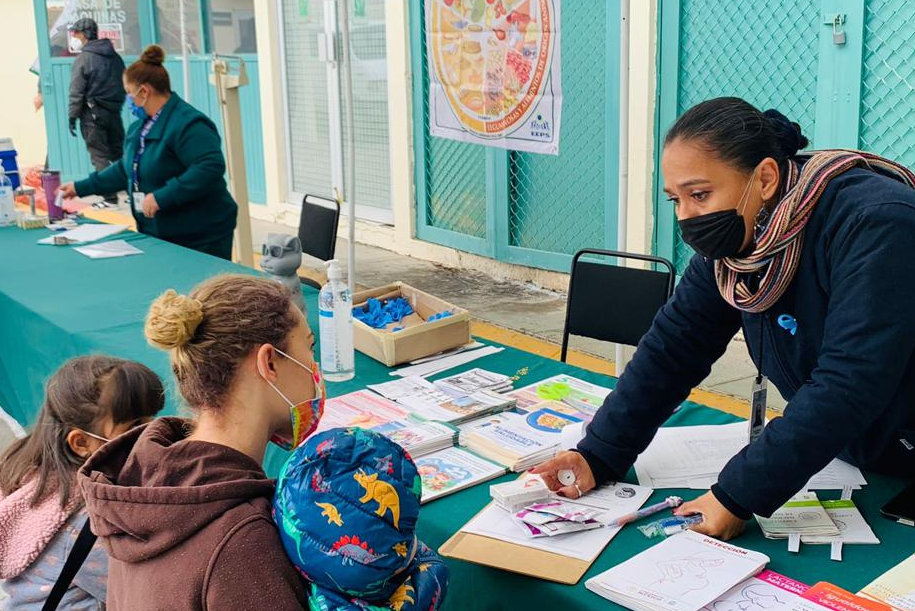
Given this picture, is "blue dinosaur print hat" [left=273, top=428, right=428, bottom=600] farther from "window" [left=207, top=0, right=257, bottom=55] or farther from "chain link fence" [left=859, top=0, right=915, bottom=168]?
"window" [left=207, top=0, right=257, bottom=55]

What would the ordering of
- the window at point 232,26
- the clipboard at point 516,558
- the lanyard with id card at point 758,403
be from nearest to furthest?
1. the clipboard at point 516,558
2. the lanyard with id card at point 758,403
3. the window at point 232,26

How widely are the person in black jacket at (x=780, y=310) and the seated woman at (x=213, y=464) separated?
2.01ft

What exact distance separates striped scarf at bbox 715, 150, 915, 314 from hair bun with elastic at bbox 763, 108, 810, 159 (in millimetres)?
22

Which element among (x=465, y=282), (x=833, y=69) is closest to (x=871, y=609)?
(x=833, y=69)

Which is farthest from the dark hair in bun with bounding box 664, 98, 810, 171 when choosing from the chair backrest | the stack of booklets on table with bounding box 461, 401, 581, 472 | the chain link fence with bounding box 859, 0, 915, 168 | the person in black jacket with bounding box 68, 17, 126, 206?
the person in black jacket with bounding box 68, 17, 126, 206

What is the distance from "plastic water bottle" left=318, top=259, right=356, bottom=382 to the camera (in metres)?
2.49

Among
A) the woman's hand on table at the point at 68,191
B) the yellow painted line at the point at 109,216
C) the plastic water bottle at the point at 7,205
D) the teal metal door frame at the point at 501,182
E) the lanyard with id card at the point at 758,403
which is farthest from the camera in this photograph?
the yellow painted line at the point at 109,216

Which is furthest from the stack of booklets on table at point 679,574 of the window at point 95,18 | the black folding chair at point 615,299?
the window at point 95,18

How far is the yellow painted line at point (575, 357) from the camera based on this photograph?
4.10 meters

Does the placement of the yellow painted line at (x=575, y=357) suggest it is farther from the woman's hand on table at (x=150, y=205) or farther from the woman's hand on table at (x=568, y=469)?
the woman's hand on table at (x=568, y=469)

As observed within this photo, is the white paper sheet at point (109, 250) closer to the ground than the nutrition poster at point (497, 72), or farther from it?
closer to the ground

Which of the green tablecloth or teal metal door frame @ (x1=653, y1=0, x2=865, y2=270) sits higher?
teal metal door frame @ (x1=653, y1=0, x2=865, y2=270)

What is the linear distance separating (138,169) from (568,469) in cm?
A: 323

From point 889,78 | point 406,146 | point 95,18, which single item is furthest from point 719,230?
point 95,18
